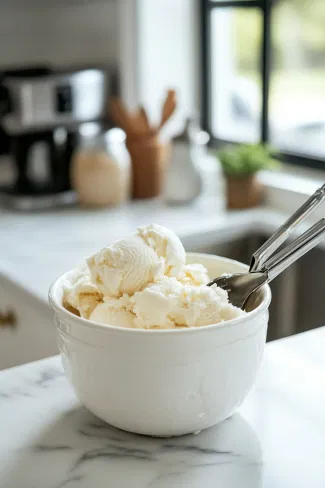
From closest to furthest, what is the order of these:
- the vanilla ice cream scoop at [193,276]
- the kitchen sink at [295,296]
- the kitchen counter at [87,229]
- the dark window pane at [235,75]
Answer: the vanilla ice cream scoop at [193,276], the kitchen counter at [87,229], the kitchen sink at [295,296], the dark window pane at [235,75]

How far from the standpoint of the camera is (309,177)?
1.98 meters

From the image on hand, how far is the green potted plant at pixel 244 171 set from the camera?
1.84 m

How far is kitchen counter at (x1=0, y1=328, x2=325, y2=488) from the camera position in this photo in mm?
722

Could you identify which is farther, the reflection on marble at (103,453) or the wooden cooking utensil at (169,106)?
the wooden cooking utensil at (169,106)

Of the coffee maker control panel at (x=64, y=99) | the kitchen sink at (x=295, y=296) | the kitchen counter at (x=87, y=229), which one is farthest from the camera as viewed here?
the coffee maker control panel at (x=64, y=99)

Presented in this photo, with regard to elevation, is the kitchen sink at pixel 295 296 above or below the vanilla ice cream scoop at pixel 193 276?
below

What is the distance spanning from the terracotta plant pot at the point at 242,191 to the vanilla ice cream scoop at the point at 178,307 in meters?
1.16

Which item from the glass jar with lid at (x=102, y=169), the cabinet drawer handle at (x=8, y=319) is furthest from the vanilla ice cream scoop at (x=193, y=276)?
the glass jar with lid at (x=102, y=169)

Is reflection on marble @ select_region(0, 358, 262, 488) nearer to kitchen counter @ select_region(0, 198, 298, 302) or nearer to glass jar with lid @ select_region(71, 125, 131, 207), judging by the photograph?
kitchen counter @ select_region(0, 198, 298, 302)

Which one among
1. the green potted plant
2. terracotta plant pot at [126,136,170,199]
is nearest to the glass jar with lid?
terracotta plant pot at [126,136,170,199]

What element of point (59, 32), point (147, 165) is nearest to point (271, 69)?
point (147, 165)

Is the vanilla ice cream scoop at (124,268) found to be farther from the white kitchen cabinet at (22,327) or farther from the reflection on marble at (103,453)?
the white kitchen cabinet at (22,327)

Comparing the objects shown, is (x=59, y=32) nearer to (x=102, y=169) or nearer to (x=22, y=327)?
(x=102, y=169)

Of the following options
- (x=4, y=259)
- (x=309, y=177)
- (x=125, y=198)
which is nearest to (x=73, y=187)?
(x=125, y=198)
